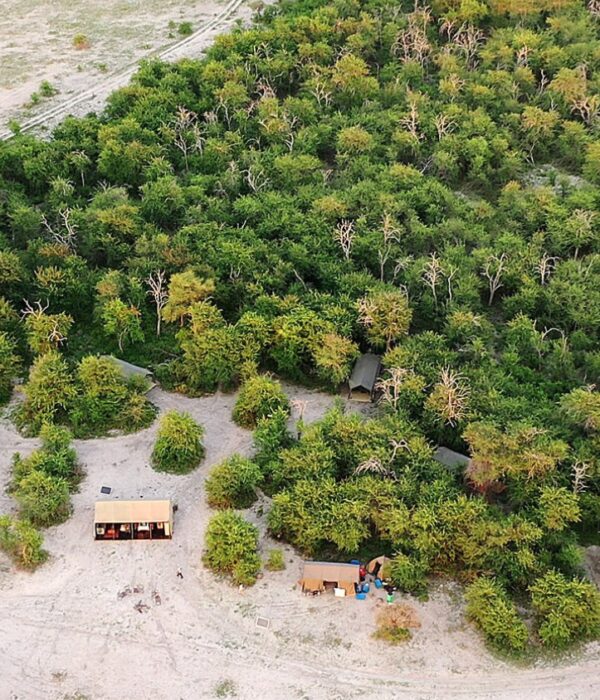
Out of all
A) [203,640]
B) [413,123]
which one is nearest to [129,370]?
[203,640]

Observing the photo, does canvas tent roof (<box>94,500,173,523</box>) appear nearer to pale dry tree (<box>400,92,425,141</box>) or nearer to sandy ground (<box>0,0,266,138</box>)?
pale dry tree (<box>400,92,425,141</box>)

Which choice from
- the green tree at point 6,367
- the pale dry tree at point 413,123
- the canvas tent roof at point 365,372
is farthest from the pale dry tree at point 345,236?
the green tree at point 6,367

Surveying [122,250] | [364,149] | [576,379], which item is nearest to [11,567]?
[122,250]

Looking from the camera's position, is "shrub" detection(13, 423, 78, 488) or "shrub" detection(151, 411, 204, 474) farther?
"shrub" detection(151, 411, 204, 474)

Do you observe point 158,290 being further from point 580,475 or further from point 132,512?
point 580,475

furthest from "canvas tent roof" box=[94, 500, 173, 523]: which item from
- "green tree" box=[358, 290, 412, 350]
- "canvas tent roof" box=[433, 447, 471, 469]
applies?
"green tree" box=[358, 290, 412, 350]

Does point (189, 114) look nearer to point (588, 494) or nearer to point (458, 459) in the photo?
point (458, 459)
